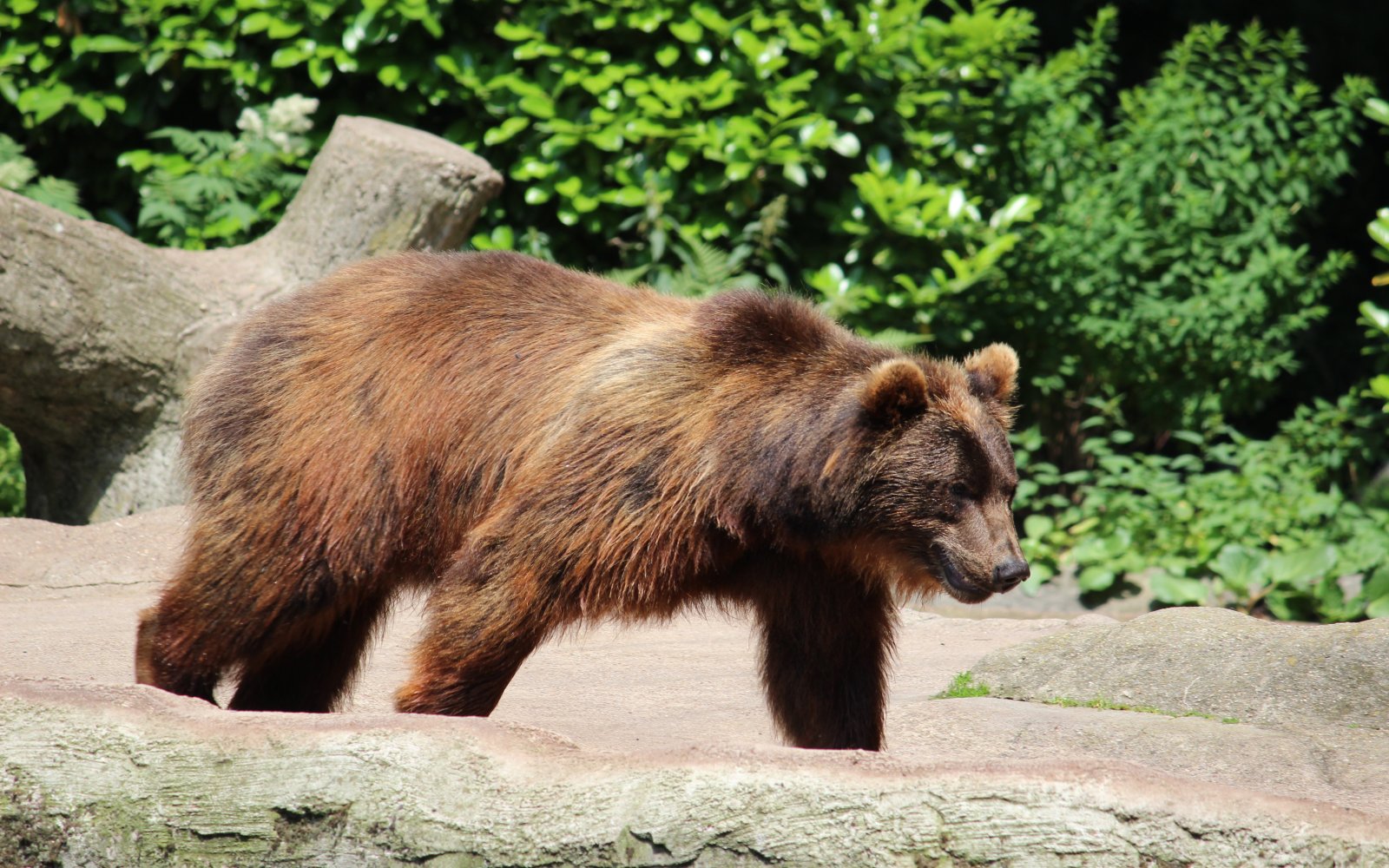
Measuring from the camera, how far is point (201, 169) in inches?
350

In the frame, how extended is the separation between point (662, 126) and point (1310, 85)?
424cm

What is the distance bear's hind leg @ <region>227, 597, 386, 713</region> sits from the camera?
4898 millimetres

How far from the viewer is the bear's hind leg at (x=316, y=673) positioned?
4898 millimetres

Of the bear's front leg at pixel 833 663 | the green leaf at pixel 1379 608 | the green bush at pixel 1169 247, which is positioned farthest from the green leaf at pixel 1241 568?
the bear's front leg at pixel 833 663

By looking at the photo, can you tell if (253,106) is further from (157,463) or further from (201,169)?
(157,463)

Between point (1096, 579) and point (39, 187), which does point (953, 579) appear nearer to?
point (1096, 579)

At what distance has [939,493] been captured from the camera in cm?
431

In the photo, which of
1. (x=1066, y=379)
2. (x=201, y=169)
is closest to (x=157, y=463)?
(x=201, y=169)

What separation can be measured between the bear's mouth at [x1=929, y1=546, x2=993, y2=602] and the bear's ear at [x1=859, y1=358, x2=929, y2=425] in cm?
40

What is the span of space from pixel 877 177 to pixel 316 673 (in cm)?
515

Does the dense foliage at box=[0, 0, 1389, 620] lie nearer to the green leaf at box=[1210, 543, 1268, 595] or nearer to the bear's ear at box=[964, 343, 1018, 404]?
the green leaf at box=[1210, 543, 1268, 595]

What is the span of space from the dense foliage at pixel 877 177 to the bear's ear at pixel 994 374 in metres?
3.82

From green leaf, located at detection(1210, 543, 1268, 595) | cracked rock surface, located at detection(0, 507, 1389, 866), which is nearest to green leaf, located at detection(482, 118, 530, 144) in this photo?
green leaf, located at detection(1210, 543, 1268, 595)

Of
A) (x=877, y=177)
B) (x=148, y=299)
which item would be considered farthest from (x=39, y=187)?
(x=877, y=177)
